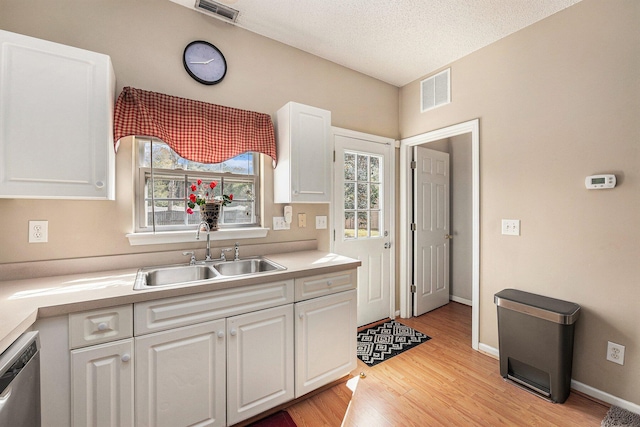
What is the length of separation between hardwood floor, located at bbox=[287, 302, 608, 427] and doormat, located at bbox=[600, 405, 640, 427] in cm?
4

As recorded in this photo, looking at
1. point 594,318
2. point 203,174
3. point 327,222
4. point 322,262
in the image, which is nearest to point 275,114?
point 203,174

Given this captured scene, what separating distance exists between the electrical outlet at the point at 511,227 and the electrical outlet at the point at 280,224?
185cm

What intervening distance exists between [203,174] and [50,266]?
103cm

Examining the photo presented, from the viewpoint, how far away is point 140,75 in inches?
72.1

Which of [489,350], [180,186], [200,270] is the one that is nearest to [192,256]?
[200,270]

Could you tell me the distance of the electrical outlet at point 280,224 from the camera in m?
2.35

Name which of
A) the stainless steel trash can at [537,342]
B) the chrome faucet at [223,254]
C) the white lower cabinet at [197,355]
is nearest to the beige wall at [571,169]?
the stainless steel trash can at [537,342]

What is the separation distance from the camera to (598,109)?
6.10ft

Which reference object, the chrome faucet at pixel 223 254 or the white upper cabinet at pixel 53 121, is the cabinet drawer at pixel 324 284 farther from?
the white upper cabinet at pixel 53 121

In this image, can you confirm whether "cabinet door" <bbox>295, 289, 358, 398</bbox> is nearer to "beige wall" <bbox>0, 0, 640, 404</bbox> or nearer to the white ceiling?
"beige wall" <bbox>0, 0, 640, 404</bbox>

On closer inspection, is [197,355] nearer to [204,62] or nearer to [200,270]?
[200,270]

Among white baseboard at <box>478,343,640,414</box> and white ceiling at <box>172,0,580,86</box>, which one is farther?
white ceiling at <box>172,0,580,86</box>

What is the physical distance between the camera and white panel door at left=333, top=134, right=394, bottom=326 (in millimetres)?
2797

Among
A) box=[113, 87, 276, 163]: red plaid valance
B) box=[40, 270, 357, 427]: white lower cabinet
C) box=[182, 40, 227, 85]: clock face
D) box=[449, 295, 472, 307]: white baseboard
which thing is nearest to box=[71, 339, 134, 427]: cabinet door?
box=[40, 270, 357, 427]: white lower cabinet
